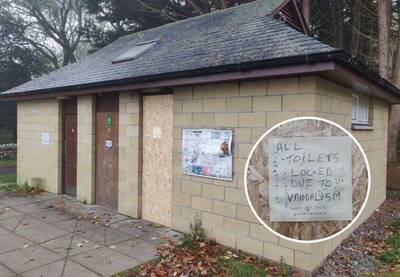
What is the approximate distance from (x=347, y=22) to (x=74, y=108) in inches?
518

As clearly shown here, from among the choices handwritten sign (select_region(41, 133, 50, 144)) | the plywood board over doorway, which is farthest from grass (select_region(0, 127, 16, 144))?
the plywood board over doorway

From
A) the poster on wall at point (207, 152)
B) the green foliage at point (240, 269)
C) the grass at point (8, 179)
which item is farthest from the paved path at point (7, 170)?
the green foliage at point (240, 269)

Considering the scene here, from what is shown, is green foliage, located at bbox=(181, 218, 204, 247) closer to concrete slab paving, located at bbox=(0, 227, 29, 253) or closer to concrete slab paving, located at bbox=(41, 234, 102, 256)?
concrete slab paving, located at bbox=(41, 234, 102, 256)

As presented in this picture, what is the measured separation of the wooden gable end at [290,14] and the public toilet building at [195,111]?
56mm

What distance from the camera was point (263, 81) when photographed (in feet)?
15.3

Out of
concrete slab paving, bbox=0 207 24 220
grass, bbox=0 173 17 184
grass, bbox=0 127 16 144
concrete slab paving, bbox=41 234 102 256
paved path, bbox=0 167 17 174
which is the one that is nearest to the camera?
concrete slab paving, bbox=41 234 102 256

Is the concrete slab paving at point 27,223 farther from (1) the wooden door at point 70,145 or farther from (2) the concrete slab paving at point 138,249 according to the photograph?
(2) the concrete slab paving at point 138,249

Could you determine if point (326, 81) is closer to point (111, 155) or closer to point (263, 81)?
point (263, 81)

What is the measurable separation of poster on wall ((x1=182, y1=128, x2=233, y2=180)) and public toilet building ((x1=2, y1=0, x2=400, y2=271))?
10 cm

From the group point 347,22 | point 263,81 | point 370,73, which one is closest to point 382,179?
point 370,73

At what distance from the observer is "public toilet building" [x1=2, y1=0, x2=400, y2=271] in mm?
4418

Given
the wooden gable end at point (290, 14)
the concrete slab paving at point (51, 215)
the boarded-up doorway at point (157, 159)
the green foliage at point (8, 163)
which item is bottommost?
the concrete slab paving at point (51, 215)

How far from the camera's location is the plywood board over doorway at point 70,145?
839cm

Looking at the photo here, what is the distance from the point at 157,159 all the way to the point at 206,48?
7.52 ft
